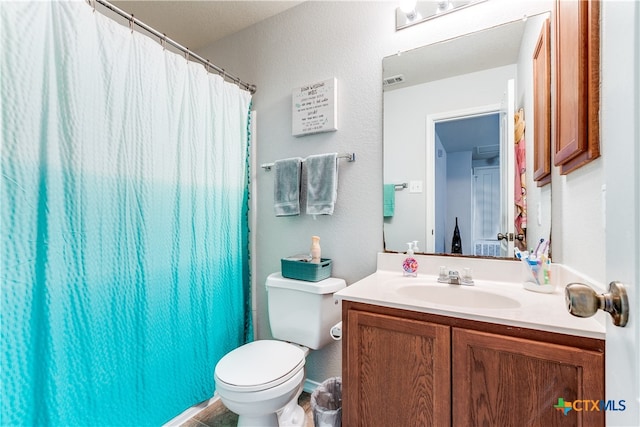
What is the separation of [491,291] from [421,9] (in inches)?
54.5

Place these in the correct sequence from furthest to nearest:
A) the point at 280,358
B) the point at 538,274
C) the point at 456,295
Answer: the point at 280,358 < the point at 456,295 < the point at 538,274

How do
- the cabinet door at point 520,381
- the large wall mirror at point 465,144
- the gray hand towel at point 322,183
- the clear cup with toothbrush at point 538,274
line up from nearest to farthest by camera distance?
the cabinet door at point 520,381 < the clear cup with toothbrush at point 538,274 < the large wall mirror at point 465,144 < the gray hand towel at point 322,183

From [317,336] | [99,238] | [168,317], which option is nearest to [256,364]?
[317,336]

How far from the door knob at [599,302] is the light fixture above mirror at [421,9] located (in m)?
1.44

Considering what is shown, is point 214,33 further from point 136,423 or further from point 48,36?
point 136,423

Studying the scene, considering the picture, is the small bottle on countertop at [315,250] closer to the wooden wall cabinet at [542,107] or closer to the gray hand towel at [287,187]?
the gray hand towel at [287,187]

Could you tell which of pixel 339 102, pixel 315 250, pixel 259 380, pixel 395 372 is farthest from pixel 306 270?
pixel 339 102

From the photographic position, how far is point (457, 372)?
2.91ft

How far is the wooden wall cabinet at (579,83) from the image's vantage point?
774 mm

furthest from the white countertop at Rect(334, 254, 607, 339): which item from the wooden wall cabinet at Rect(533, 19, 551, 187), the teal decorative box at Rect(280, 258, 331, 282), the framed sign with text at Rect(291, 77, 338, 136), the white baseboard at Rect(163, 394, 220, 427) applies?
the white baseboard at Rect(163, 394, 220, 427)

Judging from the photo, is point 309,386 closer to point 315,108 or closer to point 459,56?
point 315,108

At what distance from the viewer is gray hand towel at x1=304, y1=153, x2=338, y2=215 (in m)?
1.63

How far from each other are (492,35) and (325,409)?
1.85 meters

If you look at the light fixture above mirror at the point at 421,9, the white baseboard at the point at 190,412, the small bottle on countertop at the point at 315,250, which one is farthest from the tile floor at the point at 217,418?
the light fixture above mirror at the point at 421,9
